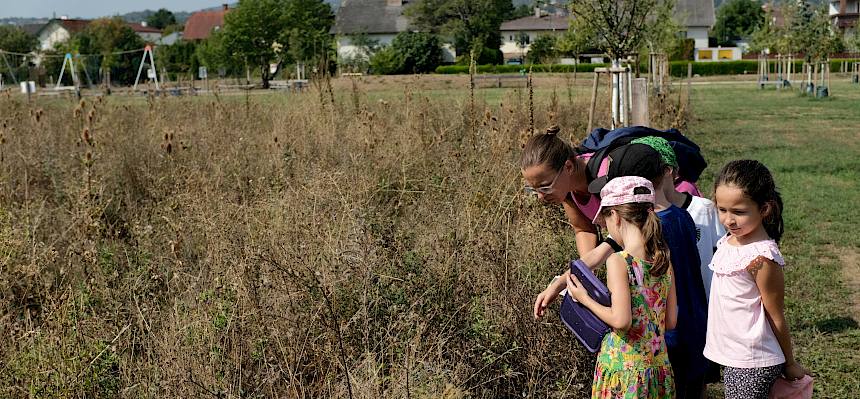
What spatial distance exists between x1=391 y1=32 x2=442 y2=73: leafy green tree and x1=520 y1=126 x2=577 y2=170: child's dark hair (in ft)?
209

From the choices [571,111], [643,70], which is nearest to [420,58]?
[643,70]

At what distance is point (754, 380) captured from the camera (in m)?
3.28

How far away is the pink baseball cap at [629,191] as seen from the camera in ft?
10.2

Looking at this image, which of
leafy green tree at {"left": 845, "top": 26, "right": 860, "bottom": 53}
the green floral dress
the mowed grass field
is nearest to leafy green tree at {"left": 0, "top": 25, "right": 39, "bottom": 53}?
leafy green tree at {"left": 845, "top": 26, "right": 860, "bottom": 53}

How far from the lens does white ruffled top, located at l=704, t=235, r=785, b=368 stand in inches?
127

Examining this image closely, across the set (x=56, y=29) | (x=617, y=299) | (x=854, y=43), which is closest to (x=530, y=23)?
(x=854, y=43)

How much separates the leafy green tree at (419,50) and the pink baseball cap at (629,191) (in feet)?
210

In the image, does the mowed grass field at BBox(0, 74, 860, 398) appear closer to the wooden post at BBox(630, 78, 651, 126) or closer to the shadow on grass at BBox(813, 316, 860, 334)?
the shadow on grass at BBox(813, 316, 860, 334)

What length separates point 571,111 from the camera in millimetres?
12508

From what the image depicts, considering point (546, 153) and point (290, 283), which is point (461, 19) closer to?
point (290, 283)

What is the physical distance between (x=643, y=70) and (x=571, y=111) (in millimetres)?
25699

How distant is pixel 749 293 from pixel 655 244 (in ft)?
1.48

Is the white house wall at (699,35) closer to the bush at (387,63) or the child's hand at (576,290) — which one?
the bush at (387,63)

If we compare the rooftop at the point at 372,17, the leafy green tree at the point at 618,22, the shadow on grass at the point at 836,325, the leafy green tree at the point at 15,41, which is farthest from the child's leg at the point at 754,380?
the leafy green tree at the point at 15,41
